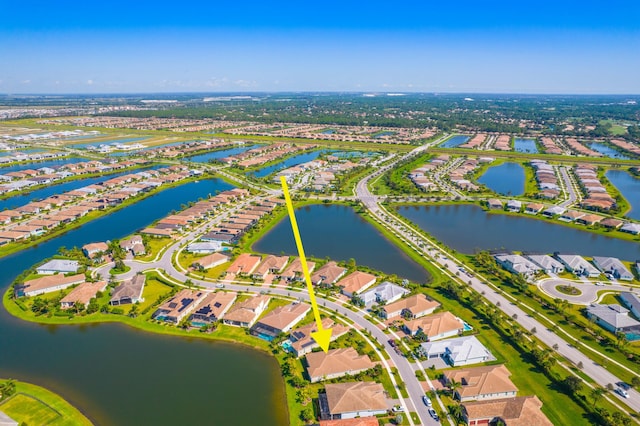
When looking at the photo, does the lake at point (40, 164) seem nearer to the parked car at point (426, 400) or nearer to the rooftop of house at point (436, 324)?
the rooftop of house at point (436, 324)

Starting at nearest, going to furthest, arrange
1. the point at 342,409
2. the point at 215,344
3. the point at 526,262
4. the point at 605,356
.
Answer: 1. the point at 342,409
2. the point at 605,356
3. the point at 215,344
4. the point at 526,262

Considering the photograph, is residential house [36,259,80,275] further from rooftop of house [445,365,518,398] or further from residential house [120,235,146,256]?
rooftop of house [445,365,518,398]

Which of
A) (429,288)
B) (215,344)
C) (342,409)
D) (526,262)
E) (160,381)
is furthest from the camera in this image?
(526,262)

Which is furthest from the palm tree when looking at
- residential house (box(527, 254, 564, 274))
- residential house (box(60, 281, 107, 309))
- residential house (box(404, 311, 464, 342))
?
residential house (box(60, 281, 107, 309))

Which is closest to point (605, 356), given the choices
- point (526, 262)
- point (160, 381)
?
point (526, 262)

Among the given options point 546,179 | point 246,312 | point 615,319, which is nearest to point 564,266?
point 615,319

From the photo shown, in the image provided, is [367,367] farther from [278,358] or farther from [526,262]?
[526,262]

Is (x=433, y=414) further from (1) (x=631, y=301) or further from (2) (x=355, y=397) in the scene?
(1) (x=631, y=301)
